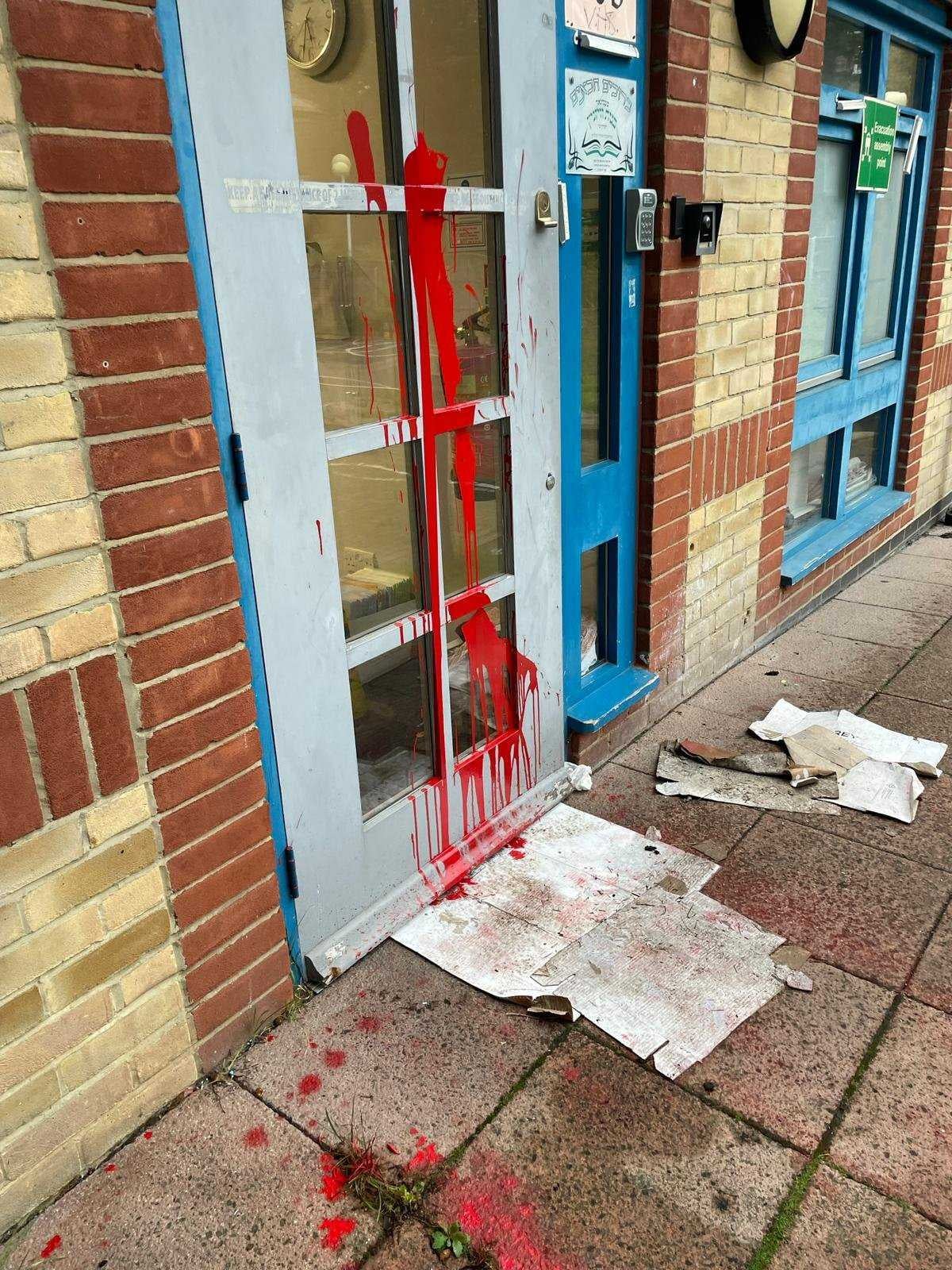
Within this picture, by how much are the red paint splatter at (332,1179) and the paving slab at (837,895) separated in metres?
1.32

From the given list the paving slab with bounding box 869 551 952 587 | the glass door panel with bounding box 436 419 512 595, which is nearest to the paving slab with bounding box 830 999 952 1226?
the glass door panel with bounding box 436 419 512 595

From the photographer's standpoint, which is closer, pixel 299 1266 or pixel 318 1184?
pixel 299 1266

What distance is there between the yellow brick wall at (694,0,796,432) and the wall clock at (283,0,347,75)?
1717mm

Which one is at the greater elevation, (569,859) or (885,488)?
(885,488)

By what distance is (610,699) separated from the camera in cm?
342

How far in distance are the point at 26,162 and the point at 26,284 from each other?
0.19 m

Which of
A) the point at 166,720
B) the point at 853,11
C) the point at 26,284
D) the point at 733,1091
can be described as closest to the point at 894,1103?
the point at 733,1091

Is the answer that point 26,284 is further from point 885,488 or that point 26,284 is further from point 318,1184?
point 885,488

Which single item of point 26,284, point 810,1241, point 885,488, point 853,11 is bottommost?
point 810,1241

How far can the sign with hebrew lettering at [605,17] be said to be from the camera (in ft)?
8.90

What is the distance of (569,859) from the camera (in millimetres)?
2930

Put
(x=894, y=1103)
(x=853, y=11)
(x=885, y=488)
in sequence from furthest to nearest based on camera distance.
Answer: (x=885, y=488) < (x=853, y=11) < (x=894, y=1103)

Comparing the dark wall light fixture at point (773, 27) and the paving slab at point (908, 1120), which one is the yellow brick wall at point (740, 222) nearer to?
the dark wall light fixture at point (773, 27)

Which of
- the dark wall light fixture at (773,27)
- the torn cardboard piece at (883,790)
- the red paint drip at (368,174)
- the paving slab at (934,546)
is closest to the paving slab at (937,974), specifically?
the torn cardboard piece at (883,790)
